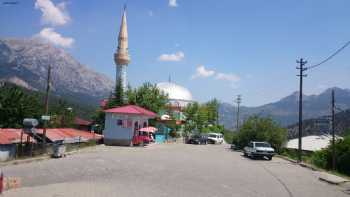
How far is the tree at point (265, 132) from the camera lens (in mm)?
47125

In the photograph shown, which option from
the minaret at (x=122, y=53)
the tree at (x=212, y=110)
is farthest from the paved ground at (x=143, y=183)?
the tree at (x=212, y=110)

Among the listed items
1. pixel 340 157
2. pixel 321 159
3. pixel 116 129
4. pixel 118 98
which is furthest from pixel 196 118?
pixel 340 157

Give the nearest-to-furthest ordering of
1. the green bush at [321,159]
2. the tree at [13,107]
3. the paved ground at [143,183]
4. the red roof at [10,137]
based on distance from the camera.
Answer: the paved ground at [143,183]
the red roof at [10,137]
the green bush at [321,159]
the tree at [13,107]

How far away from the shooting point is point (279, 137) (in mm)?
46875

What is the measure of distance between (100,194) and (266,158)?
27317mm

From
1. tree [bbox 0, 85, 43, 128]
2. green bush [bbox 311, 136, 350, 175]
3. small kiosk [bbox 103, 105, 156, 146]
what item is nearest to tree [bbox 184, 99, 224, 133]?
small kiosk [bbox 103, 105, 156, 146]

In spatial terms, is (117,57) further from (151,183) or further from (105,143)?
(151,183)

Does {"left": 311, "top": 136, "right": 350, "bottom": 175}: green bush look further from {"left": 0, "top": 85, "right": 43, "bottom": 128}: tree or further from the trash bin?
{"left": 0, "top": 85, "right": 43, "bottom": 128}: tree

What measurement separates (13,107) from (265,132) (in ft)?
94.9

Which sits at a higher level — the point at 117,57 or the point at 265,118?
the point at 117,57

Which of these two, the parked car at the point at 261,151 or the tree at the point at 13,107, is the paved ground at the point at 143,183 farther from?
the tree at the point at 13,107

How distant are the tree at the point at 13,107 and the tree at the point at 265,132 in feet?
85.5

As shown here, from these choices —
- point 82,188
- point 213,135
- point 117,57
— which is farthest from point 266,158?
point 117,57

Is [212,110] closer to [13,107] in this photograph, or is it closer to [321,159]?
[13,107]
